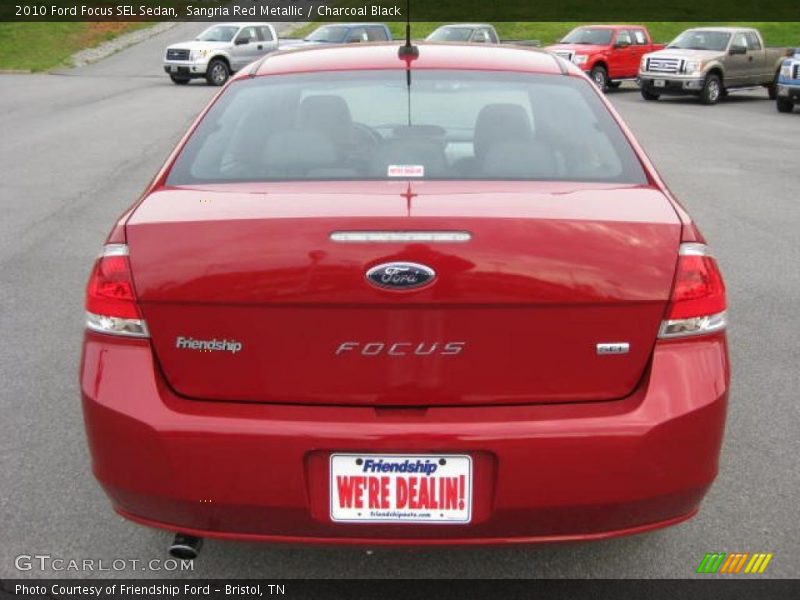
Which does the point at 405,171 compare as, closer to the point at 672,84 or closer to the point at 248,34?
the point at 672,84

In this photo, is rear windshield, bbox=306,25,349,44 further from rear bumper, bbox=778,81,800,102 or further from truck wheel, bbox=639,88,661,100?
rear bumper, bbox=778,81,800,102

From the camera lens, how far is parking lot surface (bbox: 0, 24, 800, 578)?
131 inches

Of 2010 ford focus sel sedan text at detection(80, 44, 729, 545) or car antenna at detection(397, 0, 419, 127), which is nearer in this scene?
2010 ford focus sel sedan text at detection(80, 44, 729, 545)

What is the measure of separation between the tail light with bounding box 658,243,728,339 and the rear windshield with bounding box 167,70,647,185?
1.62 feet

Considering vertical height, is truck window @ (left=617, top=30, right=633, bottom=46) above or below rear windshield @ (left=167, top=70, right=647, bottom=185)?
below

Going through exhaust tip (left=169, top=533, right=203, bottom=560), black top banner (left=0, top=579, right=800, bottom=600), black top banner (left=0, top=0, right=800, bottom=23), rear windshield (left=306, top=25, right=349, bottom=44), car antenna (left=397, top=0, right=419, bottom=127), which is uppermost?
car antenna (left=397, top=0, right=419, bottom=127)

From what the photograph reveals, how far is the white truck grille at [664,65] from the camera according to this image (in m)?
24.1

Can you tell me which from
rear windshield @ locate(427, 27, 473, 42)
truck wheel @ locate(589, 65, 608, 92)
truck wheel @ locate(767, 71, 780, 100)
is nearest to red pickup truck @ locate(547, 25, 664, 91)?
truck wheel @ locate(589, 65, 608, 92)

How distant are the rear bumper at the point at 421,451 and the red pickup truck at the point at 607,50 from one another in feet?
84.9

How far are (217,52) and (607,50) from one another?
36.4 ft

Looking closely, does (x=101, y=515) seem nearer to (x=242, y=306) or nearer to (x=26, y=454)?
(x=26, y=454)

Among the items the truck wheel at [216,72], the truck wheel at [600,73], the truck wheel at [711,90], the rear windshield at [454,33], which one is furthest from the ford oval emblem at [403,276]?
the rear windshield at [454,33]

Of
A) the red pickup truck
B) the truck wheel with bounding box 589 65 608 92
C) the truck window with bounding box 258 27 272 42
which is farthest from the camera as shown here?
the truck window with bounding box 258 27 272 42

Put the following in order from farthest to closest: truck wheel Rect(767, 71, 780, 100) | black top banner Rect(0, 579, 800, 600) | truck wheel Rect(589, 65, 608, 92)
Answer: truck wheel Rect(589, 65, 608, 92)
truck wheel Rect(767, 71, 780, 100)
black top banner Rect(0, 579, 800, 600)
